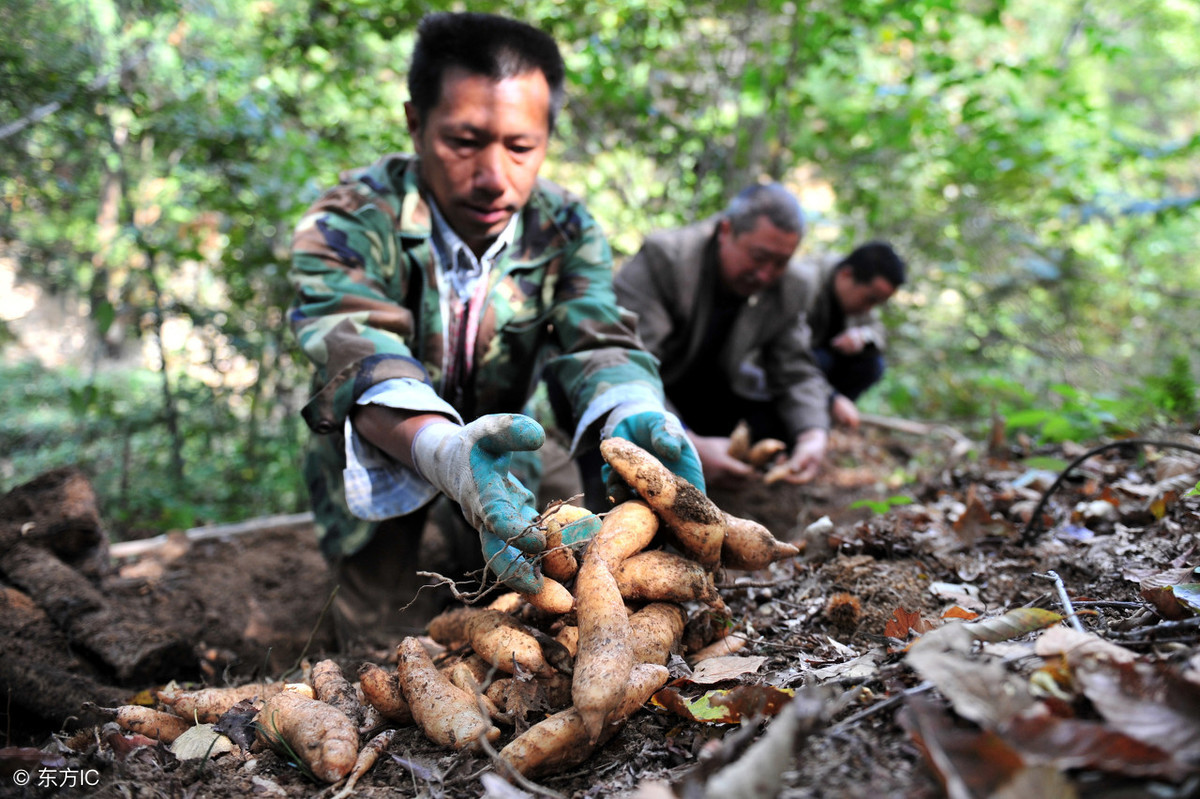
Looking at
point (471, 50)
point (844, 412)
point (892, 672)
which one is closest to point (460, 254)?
point (471, 50)

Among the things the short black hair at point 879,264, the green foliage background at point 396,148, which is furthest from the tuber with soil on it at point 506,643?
the short black hair at point 879,264

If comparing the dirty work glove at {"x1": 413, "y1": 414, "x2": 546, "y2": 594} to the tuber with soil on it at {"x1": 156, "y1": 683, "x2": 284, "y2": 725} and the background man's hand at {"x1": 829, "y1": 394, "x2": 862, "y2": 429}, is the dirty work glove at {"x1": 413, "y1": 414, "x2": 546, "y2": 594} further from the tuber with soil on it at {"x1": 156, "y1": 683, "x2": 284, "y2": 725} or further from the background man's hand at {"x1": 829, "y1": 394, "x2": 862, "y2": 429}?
the background man's hand at {"x1": 829, "y1": 394, "x2": 862, "y2": 429}

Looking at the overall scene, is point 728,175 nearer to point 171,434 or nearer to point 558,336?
point 558,336

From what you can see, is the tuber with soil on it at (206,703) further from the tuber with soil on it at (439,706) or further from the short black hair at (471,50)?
the short black hair at (471,50)

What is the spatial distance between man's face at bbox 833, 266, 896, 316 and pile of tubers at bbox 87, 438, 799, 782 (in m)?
3.50

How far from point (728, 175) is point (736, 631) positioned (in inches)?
161

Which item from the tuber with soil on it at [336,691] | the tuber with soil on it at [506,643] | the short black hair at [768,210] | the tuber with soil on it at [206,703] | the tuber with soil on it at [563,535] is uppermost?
the short black hair at [768,210]

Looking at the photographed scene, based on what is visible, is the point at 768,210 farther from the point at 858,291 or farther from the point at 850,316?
the point at 850,316

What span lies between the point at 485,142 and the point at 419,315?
0.69 m

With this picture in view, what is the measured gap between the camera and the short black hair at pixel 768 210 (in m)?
3.73

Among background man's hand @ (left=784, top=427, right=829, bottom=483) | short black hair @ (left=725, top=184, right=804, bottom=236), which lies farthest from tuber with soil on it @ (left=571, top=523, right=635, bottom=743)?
short black hair @ (left=725, top=184, right=804, bottom=236)

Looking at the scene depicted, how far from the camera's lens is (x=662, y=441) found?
1.80 meters

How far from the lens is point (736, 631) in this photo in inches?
70.8

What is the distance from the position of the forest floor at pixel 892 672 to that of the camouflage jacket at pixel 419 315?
735 mm
